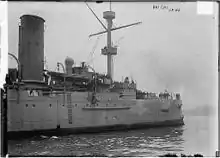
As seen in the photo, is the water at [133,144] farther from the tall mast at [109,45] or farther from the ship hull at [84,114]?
the tall mast at [109,45]

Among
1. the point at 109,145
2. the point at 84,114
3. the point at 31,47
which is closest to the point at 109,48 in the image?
the point at 31,47

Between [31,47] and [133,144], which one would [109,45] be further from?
[133,144]

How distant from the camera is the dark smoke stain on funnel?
9.61ft

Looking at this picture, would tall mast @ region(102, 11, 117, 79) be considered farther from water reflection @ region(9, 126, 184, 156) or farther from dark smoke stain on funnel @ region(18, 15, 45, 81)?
water reflection @ region(9, 126, 184, 156)

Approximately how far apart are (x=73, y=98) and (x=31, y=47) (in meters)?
1.04

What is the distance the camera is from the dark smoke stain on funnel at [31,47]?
2928mm

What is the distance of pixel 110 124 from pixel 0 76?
1.95m

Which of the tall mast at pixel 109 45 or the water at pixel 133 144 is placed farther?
the tall mast at pixel 109 45

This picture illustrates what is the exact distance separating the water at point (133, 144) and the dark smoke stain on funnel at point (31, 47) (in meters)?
0.88

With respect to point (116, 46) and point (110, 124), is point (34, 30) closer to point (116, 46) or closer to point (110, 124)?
point (116, 46)

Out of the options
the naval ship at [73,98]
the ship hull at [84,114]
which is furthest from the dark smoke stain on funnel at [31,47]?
the ship hull at [84,114]

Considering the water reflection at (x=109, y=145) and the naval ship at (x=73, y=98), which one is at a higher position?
the naval ship at (x=73, y=98)

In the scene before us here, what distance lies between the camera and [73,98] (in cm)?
390

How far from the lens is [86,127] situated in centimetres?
371
